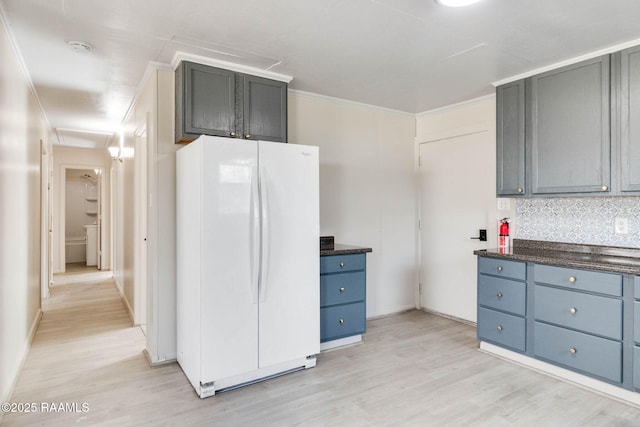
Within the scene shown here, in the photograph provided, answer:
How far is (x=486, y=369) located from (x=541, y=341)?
1.52 ft

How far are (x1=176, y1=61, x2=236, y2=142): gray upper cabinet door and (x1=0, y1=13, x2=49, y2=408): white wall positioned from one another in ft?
3.50

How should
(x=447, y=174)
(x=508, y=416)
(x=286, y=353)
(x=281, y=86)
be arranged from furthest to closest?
(x=447, y=174)
(x=281, y=86)
(x=286, y=353)
(x=508, y=416)

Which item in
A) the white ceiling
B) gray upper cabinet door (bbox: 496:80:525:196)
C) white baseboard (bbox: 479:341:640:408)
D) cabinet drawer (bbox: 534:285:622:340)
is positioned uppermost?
the white ceiling

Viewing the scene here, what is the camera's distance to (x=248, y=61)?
303 centimetres

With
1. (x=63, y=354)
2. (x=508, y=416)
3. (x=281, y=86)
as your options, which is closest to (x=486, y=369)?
(x=508, y=416)

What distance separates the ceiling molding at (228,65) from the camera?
114 inches

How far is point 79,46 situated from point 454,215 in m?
3.80

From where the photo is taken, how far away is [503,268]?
10.4ft

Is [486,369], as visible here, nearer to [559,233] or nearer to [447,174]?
[559,233]

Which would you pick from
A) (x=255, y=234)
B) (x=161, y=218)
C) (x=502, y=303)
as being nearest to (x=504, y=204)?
(x=502, y=303)

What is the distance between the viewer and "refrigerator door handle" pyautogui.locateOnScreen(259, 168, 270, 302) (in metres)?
2.75

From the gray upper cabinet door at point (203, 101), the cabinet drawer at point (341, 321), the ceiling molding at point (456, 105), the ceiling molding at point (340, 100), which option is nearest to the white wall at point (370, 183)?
the ceiling molding at point (340, 100)

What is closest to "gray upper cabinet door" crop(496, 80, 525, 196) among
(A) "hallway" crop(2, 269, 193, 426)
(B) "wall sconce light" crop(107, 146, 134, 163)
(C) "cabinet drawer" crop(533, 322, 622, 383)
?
(C) "cabinet drawer" crop(533, 322, 622, 383)

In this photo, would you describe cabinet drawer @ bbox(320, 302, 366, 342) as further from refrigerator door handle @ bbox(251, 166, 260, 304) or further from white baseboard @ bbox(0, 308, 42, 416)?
white baseboard @ bbox(0, 308, 42, 416)
